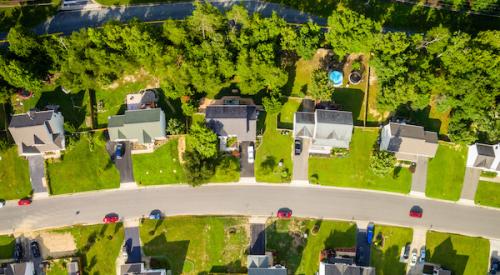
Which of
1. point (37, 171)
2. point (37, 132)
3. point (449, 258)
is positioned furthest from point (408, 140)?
point (37, 171)

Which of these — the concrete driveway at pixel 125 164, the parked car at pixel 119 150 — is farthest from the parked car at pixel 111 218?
the parked car at pixel 119 150

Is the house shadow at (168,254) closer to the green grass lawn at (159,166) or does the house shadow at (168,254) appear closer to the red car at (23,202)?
the green grass lawn at (159,166)

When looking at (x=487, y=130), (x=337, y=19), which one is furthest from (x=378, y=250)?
(x=337, y=19)

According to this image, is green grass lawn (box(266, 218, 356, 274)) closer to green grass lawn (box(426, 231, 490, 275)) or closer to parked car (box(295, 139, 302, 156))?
parked car (box(295, 139, 302, 156))

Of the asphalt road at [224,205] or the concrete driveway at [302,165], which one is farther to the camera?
the concrete driveway at [302,165]

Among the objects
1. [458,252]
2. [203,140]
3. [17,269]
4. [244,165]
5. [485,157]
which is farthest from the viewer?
[458,252]

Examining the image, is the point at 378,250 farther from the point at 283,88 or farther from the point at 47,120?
the point at 47,120

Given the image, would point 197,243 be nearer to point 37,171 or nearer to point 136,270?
point 136,270
